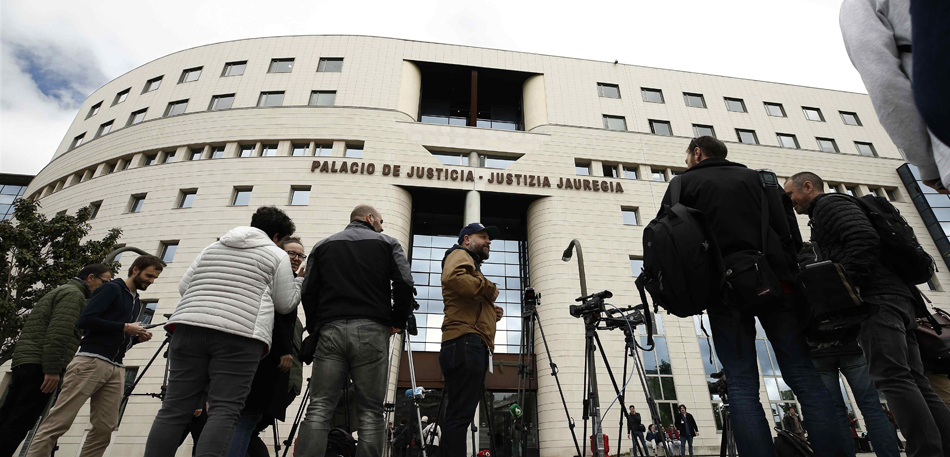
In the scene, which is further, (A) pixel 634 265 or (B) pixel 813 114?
(B) pixel 813 114

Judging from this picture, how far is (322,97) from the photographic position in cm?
2266

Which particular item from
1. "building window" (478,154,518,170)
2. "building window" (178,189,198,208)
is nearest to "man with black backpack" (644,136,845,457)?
"building window" (478,154,518,170)

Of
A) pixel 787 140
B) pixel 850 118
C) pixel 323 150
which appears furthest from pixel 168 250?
pixel 850 118

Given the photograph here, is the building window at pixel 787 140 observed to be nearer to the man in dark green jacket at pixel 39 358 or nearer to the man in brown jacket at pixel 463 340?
the man in brown jacket at pixel 463 340

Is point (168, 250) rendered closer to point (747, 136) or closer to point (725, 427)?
point (725, 427)

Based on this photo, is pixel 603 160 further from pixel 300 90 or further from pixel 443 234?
A: pixel 300 90

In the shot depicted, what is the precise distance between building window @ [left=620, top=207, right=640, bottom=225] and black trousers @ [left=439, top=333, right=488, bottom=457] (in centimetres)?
1854

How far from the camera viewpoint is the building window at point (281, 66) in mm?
23594

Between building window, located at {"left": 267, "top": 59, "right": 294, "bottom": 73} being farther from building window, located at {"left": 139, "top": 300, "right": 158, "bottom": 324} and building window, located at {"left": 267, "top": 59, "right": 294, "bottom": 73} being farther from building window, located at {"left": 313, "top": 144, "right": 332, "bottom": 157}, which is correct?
building window, located at {"left": 139, "top": 300, "right": 158, "bottom": 324}

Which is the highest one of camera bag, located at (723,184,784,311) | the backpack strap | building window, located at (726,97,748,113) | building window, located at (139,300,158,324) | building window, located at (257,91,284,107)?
building window, located at (726,97,748,113)

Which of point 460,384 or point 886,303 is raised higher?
point 886,303

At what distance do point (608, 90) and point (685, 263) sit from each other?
24631mm

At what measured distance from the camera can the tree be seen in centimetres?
1265

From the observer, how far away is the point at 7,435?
4094mm
